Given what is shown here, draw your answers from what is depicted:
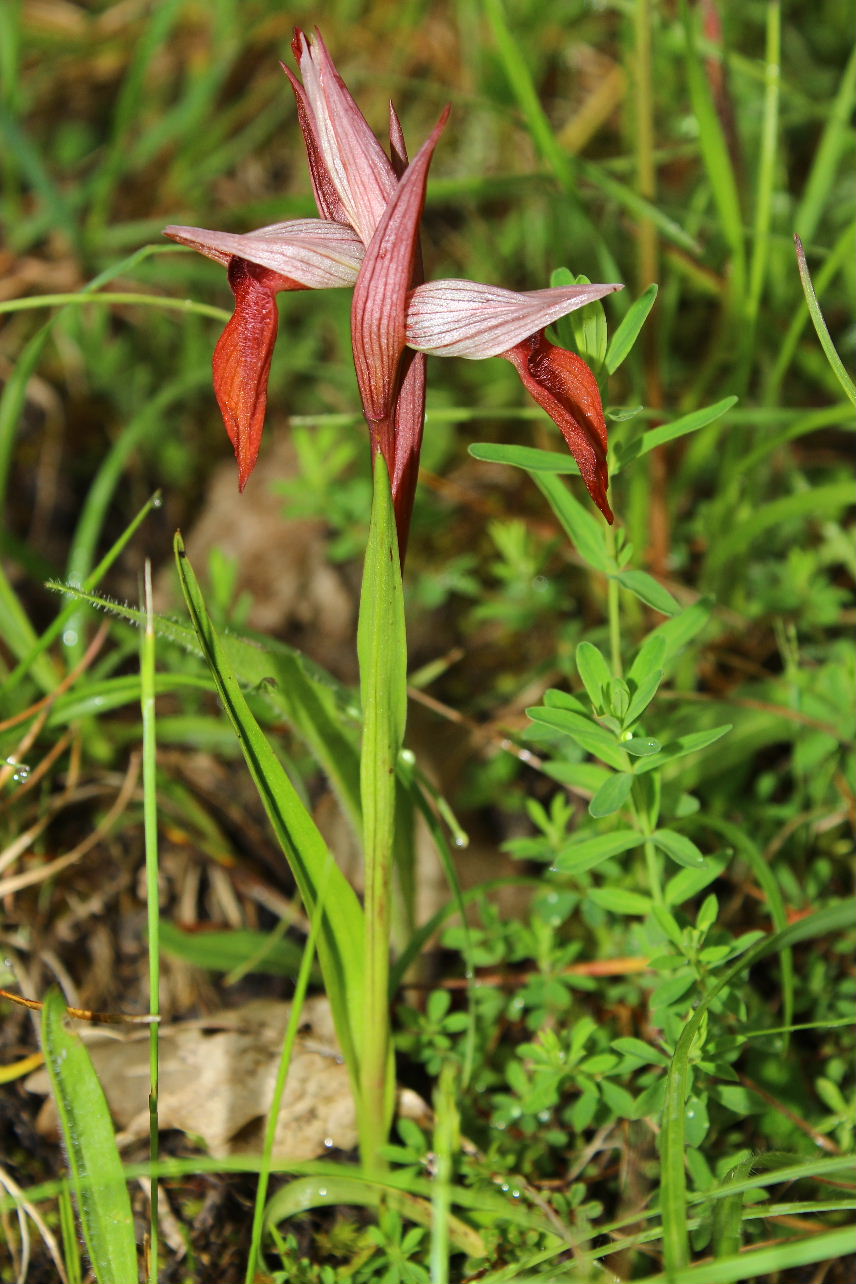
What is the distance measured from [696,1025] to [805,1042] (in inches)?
27.3

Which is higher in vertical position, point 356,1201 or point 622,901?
point 622,901

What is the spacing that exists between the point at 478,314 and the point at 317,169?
31 centimetres

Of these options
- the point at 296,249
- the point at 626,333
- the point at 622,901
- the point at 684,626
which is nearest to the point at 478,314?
the point at 296,249

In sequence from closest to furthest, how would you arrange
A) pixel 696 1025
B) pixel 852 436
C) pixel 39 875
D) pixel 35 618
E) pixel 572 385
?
pixel 572 385
pixel 696 1025
pixel 39 875
pixel 35 618
pixel 852 436

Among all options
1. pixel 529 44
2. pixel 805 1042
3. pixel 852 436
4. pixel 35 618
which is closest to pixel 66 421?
pixel 35 618

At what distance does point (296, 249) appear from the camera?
121 centimetres

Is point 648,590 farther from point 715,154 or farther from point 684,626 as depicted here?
point 715,154

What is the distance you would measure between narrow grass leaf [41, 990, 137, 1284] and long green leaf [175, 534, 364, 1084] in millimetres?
344

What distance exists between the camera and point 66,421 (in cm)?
321

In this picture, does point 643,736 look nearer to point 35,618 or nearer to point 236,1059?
point 236,1059

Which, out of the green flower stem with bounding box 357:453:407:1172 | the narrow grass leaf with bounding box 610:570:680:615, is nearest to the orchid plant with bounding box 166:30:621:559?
the green flower stem with bounding box 357:453:407:1172

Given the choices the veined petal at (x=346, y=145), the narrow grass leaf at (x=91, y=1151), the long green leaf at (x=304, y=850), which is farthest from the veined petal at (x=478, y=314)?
the narrow grass leaf at (x=91, y=1151)

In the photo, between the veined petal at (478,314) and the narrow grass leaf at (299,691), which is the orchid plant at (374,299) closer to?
the veined petal at (478,314)

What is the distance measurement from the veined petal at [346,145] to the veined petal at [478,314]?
136 millimetres
